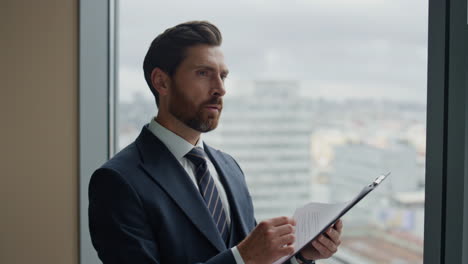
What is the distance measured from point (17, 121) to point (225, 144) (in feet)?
2.56

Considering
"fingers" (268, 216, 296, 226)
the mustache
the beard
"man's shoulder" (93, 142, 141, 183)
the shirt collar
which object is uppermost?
the mustache

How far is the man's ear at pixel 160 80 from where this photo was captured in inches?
45.1

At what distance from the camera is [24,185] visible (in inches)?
72.1

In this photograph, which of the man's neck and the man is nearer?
the man

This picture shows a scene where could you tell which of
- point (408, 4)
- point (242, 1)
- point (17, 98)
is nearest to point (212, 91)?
point (408, 4)

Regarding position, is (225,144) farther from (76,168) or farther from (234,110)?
(76,168)

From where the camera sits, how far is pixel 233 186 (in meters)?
1.20

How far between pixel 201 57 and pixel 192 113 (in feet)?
0.42

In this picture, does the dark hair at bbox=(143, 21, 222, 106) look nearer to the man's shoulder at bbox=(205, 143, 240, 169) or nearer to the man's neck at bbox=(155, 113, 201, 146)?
the man's neck at bbox=(155, 113, 201, 146)

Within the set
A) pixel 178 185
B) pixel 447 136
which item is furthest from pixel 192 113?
pixel 447 136

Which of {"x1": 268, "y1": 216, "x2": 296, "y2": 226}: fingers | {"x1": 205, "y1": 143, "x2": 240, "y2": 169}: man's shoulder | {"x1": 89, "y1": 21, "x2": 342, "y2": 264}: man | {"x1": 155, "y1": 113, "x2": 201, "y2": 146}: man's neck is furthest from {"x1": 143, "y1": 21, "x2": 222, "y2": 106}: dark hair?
{"x1": 268, "y1": 216, "x2": 296, "y2": 226}: fingers

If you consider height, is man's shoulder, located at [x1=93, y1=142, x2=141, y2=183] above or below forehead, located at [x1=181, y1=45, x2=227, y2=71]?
below

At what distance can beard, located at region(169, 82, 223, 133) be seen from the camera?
3.64ft

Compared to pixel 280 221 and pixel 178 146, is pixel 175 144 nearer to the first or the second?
pixel 178 146
